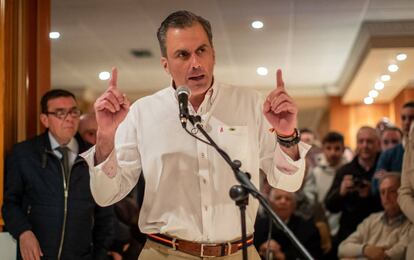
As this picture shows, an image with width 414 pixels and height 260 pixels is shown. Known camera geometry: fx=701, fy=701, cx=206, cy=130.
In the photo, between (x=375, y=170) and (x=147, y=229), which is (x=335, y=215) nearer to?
(x=375, y=170)

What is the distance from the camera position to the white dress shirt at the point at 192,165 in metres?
2.17

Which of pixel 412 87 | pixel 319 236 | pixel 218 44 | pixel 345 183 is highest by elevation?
pixel 218 44

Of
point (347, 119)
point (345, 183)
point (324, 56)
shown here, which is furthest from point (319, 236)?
point (347, 119)

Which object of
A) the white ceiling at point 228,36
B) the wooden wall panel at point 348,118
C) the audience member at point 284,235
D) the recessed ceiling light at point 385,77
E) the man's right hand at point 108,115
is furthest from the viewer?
the wooden wall panel at point 348,118

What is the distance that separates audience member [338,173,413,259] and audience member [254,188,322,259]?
192mm

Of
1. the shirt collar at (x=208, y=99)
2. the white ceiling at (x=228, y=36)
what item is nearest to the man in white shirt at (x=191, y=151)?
the shirt collar at (x=208, y=99)

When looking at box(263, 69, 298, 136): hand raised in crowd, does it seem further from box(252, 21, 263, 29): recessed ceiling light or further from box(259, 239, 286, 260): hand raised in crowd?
box(252, 21, 263, 29): recessed ceiling light

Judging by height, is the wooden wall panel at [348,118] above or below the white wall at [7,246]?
above

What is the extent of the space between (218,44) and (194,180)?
13.5 ft

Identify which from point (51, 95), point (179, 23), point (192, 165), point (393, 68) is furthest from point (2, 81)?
point (393, 68)

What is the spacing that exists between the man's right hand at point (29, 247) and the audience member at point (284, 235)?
183 centimetres

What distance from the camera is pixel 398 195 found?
415cm

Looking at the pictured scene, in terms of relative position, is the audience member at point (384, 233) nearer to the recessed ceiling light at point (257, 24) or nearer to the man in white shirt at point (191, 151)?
the recessed ceiling light at point (257, 24)

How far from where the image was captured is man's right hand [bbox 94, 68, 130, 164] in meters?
2.08
